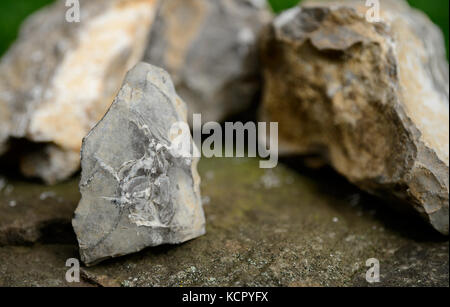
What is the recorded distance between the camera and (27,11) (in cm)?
388

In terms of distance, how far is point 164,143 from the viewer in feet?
5.85

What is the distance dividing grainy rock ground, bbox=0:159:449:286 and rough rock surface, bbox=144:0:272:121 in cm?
49

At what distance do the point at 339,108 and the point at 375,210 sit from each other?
43cm

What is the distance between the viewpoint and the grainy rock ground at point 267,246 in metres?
1.80

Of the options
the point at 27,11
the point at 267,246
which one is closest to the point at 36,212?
the point at 267,246

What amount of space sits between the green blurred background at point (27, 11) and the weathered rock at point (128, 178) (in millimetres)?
2151

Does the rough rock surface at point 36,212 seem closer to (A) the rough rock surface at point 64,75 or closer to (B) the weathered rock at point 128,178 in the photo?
(A) the rough rock surface at point 64,75

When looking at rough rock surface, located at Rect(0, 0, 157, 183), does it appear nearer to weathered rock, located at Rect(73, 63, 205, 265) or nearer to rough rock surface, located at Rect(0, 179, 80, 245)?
rough rock surface, located at Rect(0, 179, 80, 245)

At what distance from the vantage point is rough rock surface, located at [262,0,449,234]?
2.00 metres

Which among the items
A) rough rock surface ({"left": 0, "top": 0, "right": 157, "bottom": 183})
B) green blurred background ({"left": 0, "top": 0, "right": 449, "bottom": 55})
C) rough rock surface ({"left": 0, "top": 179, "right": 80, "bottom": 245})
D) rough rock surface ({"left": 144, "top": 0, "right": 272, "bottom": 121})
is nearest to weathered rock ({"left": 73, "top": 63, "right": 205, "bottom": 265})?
rough rock surface ({"left": 0, "top": 179, "right": 80, "bottom": 245})

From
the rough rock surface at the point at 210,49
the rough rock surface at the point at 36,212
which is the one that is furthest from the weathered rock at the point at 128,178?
the rough rock surface at the point at 210,49

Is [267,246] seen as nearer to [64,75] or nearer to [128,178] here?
[128,178]

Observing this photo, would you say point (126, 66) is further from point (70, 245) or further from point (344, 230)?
point (344, 230)
